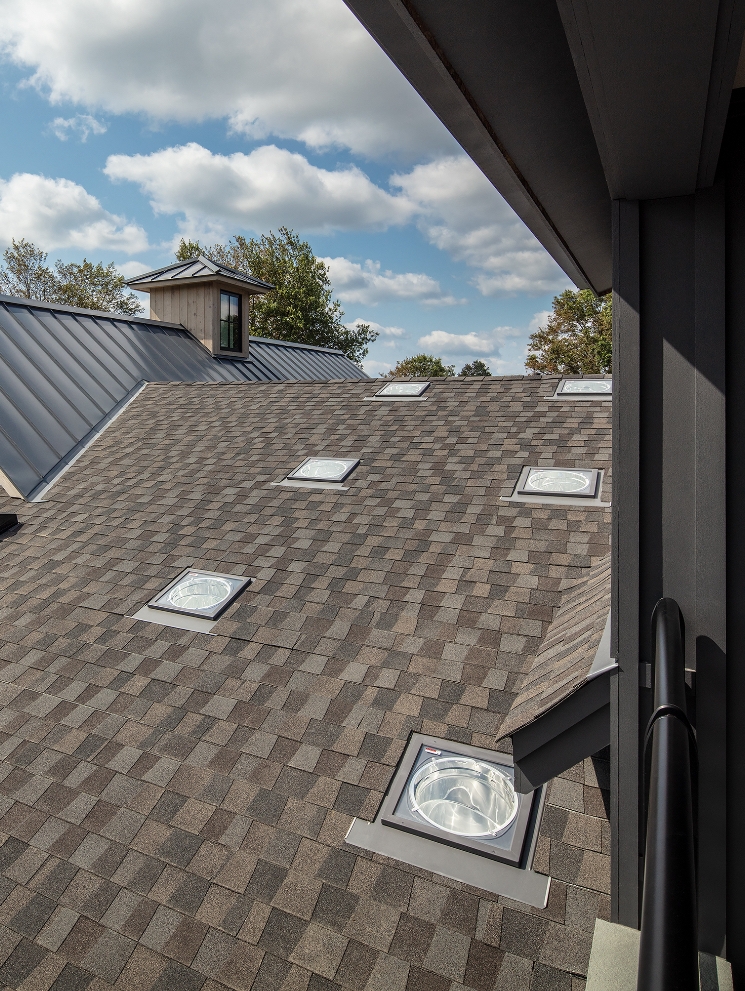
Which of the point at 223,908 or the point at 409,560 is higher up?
the point at 409,560

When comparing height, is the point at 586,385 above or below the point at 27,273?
below

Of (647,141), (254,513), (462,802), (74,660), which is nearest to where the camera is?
(647,141)

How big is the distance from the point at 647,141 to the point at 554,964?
319 centimetres

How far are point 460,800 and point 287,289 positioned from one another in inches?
1507

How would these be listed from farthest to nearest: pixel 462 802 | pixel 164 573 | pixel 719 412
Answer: pixel 164 573 < pixel 462 802 < pixel 719 412

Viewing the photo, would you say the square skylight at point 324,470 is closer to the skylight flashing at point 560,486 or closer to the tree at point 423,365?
the skylight flashing at point 560,486

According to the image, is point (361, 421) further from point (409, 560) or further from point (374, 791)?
point (374, 791)

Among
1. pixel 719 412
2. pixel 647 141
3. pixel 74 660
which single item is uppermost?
pixel 647 141

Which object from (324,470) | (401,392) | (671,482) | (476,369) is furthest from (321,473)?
(476,369)

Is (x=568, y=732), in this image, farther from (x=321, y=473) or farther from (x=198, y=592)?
(x=321, y=473)

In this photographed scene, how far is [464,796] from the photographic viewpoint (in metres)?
3.57

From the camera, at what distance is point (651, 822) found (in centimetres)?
81

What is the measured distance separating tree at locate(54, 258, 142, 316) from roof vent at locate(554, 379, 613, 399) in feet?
114

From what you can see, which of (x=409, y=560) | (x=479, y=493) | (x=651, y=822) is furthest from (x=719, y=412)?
(x=479, y=493)
